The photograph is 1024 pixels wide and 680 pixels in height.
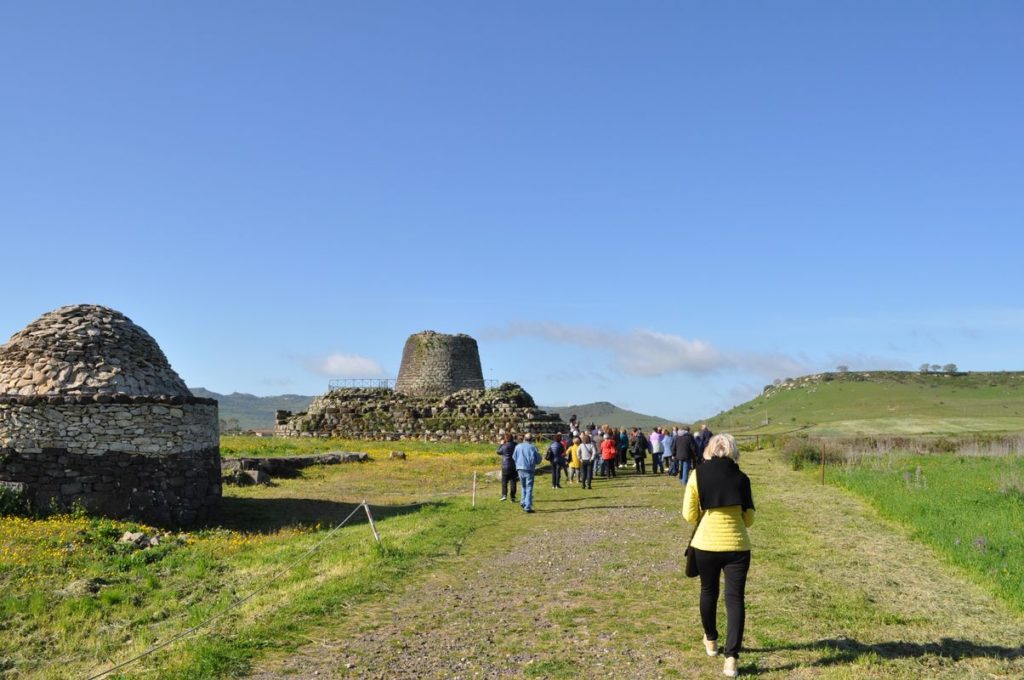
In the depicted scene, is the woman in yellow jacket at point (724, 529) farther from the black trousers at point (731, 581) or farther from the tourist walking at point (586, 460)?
the tourist walking at point (586, 460)

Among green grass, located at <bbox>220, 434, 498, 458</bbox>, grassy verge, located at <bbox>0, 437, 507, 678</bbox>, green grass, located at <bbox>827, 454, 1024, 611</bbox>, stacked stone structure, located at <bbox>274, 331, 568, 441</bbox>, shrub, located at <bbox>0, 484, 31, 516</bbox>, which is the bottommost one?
grassy verge, located at <bbox>0, 437, 507, 678</bbox>

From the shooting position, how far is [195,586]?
1144cm

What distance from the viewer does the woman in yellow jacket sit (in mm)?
6820

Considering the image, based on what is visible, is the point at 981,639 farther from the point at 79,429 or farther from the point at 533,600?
the point at 79,429

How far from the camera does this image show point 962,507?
16.2 metres

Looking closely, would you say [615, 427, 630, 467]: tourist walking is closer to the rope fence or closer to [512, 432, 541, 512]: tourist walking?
[512, 432, 541, 512]: tourist walking

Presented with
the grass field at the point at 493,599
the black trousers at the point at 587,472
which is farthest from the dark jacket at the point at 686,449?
the grass field at the point at 493,599

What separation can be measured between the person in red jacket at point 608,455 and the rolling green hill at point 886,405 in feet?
92.2

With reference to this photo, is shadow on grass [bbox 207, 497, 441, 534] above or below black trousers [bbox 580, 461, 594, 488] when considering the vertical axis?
below

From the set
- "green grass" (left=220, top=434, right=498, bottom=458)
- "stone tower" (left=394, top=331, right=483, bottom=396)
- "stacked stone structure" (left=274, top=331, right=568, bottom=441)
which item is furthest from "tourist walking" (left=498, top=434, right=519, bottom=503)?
"stone tower" (left=394, top=331, right=483, bottom=396)

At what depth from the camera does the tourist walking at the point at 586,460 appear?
73.6ft

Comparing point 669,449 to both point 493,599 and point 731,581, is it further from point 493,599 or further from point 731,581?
point 731,581

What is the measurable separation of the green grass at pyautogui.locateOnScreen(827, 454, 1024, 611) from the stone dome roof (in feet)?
51.6

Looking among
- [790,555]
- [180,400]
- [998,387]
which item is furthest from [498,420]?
[998,387]
